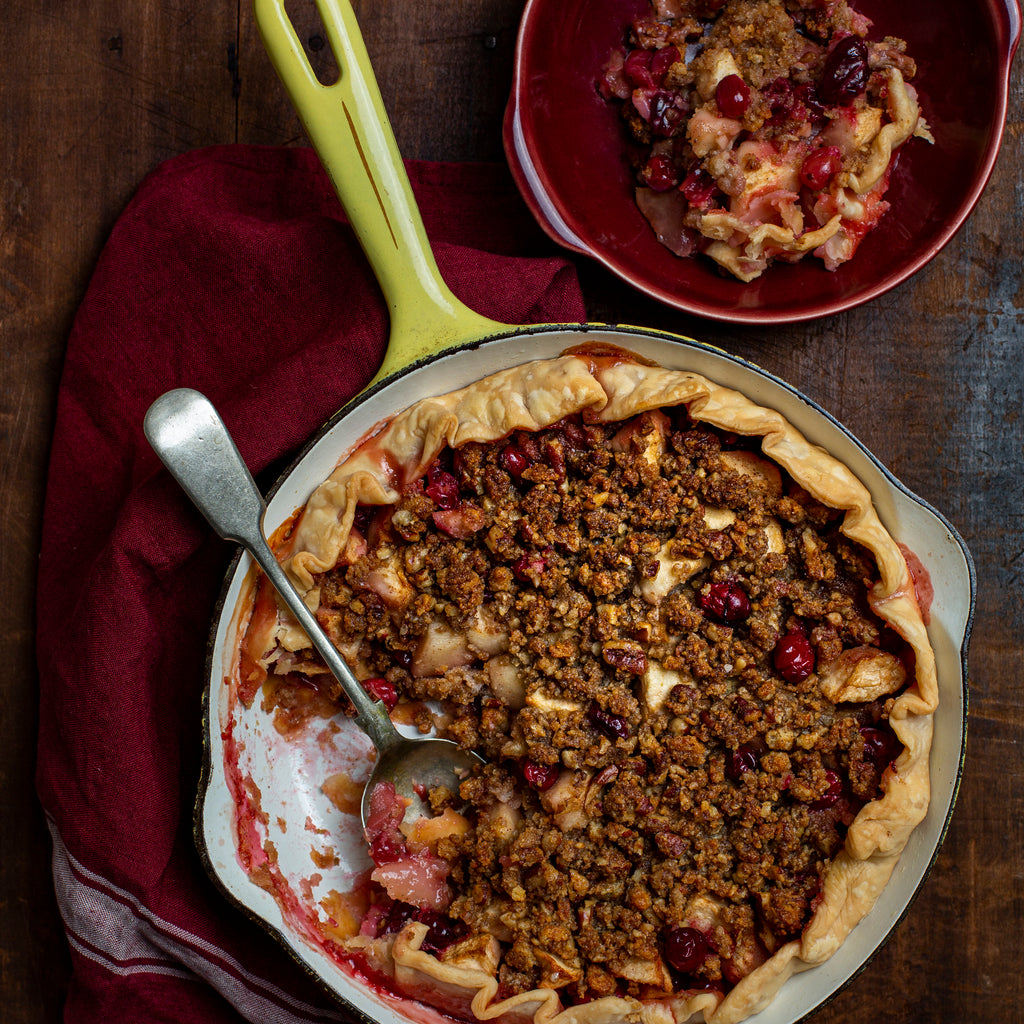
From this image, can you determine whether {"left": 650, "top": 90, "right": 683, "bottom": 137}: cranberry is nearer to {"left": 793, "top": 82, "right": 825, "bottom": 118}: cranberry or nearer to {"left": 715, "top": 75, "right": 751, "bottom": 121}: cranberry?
{"left": 715, "top": 75, "right": 751, "bottom": 121}: cranberry

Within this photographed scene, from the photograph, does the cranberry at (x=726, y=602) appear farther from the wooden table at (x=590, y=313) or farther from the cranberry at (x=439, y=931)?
the cranberry at (x=439, y=931)

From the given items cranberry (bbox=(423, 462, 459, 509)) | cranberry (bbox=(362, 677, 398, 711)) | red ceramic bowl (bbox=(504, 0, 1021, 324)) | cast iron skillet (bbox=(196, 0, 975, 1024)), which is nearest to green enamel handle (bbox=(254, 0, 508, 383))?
cast iron skillet (bbox=(196, 0, 975, 1024))

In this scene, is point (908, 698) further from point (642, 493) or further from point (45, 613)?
point (45, 613)

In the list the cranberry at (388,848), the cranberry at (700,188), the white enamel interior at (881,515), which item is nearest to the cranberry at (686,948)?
the white enamel interior at (881,515)

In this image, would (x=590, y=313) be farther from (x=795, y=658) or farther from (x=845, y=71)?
(x=795, y=658)

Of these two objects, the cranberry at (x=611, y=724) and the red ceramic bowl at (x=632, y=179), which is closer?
the cranberry at (x=611, y=724)

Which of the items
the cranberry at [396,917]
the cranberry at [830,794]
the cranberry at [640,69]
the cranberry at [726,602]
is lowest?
the cranberry at [396,917]

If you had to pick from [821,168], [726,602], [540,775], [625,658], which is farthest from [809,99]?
[540,775]
